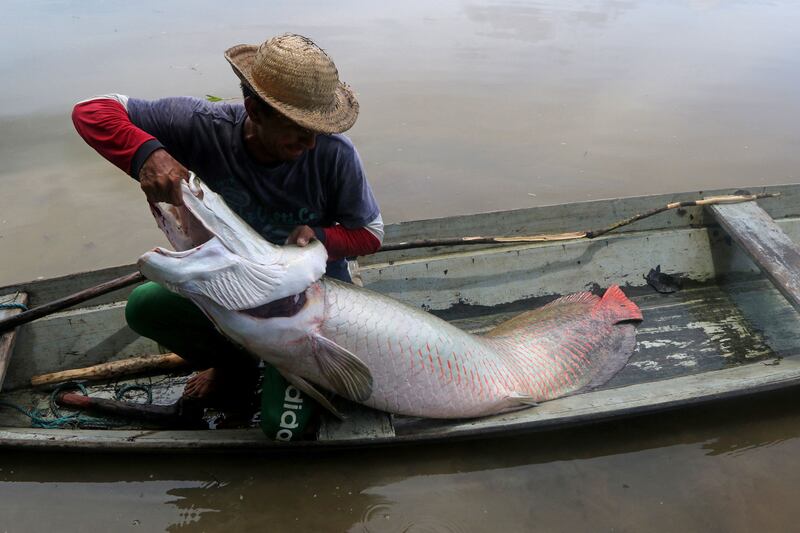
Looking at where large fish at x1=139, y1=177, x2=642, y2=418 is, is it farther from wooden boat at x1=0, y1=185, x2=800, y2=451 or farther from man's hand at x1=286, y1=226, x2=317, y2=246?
wooden boat at x1=0, y1=185, x2=800, y2=451

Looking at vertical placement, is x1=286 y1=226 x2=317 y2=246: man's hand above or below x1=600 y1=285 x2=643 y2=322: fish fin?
above

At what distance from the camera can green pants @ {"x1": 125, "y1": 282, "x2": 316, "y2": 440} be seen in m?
2.94

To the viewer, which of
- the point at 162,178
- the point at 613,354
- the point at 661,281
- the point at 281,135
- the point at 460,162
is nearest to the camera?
the point at 162,178

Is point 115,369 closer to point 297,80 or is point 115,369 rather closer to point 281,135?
point 281,135

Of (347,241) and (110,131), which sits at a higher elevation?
(110,131)

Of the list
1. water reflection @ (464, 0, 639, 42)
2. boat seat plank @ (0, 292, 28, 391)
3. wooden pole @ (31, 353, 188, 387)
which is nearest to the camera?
boat seat plank @ (0, 292, 28, 391)

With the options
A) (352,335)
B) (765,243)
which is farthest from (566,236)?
(352,335)

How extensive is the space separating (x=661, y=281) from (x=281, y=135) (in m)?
3.15

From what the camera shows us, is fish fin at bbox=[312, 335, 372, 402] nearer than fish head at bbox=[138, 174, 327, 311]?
A: No

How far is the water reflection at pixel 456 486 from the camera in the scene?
119 inches

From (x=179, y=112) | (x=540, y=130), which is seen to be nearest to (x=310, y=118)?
(x=179, y=112)

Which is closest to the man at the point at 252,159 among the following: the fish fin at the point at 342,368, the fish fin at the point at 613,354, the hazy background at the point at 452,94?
the fish fin at the point at 342,368

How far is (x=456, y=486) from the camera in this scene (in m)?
3.20

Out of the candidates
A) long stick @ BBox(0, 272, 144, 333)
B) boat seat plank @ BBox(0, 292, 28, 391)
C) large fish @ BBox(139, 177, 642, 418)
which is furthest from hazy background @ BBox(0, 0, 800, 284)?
large fish @ BBox(139, 177, 642, 418)
